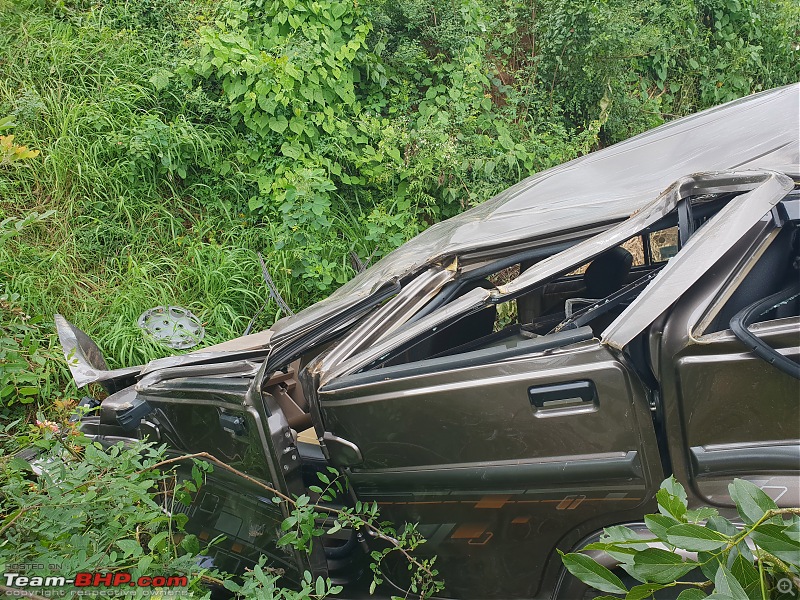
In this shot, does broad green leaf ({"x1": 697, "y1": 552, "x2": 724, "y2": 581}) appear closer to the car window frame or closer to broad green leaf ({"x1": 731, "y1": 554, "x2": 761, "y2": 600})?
broad green leaf ({"x1": 731, "y1": 554, "x2": 761, "y2": 600})

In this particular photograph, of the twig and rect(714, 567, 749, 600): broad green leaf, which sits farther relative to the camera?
the twig

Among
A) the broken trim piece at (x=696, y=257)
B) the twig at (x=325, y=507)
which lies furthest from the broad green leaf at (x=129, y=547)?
the broken trim piece at (x=696, y=257)

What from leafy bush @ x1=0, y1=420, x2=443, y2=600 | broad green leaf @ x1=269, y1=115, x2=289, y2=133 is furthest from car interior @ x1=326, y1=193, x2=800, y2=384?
broad green leaf @ x1=269, y1=115, x2=289, y2=133

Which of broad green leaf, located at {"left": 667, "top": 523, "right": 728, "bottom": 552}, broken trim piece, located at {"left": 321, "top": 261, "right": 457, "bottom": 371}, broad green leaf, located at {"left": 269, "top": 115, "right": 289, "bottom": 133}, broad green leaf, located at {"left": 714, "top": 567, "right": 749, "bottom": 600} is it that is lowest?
broken trim piece, located at {"left": 321, "top": 261, "right": 457, "bottom": 371}

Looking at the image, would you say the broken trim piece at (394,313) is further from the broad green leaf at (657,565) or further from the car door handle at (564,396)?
the broad green leaf at (657,565)

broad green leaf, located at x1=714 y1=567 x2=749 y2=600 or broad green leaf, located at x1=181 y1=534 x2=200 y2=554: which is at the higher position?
broad green leaf, located at x1=714 y1=567 x2=749 y2=600

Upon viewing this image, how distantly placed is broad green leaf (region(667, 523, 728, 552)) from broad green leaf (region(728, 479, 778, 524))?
76 millimetres

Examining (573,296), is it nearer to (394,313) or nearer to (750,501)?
(394,313)

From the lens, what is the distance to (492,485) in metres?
1.94

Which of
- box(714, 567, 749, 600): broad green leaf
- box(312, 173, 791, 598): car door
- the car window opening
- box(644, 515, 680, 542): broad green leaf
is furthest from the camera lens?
the car window opening

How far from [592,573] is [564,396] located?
79cm

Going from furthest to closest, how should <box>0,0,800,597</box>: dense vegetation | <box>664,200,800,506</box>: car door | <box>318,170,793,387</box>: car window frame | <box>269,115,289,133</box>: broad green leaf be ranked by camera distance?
<box>269,115,289,133</box>: broad green leaf
<box>0,0,800,597</box>: dense vegetation
<box>318,170,793,387</box>: car window frame
<box>664,200,800,506</box>: car door

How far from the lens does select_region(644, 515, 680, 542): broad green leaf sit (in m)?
1.00

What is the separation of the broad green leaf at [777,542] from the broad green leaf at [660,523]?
11cm
